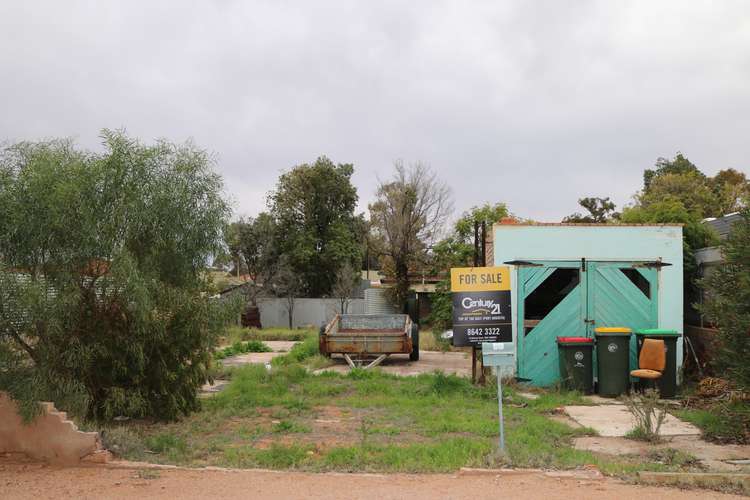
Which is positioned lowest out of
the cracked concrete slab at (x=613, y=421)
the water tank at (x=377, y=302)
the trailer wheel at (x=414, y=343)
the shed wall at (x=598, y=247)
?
the cracked concrete slab at (x=613, y=421)

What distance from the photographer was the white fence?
36.2 meters

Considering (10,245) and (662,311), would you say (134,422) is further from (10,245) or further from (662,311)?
(662,311)

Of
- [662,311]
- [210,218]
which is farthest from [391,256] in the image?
[210,218]

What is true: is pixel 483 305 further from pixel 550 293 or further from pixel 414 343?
pixel 414 343

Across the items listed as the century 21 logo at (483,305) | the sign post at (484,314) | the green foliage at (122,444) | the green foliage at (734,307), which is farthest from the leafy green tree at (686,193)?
the green foliage at (122,444)

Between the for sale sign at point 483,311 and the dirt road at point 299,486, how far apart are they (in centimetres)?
284

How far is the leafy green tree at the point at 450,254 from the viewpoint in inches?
1115

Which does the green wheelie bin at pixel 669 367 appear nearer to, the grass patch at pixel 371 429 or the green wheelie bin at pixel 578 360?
the green wheelie bin at pixel 578 360

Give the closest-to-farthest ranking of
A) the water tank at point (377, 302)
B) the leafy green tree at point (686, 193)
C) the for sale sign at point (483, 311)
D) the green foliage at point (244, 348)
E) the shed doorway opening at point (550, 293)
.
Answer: the for sale sign at point (483, 311)
the shed doorway opening at point (550, 293)
the green foliage at point (244, 348)
the water tank at point (377, 302)
the leafy green tree at point (686, 193)

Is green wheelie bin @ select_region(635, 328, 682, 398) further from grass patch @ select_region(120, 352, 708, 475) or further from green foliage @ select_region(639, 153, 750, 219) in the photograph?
green foliage @ select_region(639, 153, 750, 219)

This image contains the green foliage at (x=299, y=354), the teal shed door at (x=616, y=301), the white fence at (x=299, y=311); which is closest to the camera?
the teal shed door at (x=616, y=301)

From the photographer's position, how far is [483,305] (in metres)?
9.91

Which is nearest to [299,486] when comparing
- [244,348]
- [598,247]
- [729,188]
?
[598,247]

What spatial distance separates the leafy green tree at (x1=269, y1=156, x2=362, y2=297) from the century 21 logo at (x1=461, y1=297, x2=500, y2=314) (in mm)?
26977
